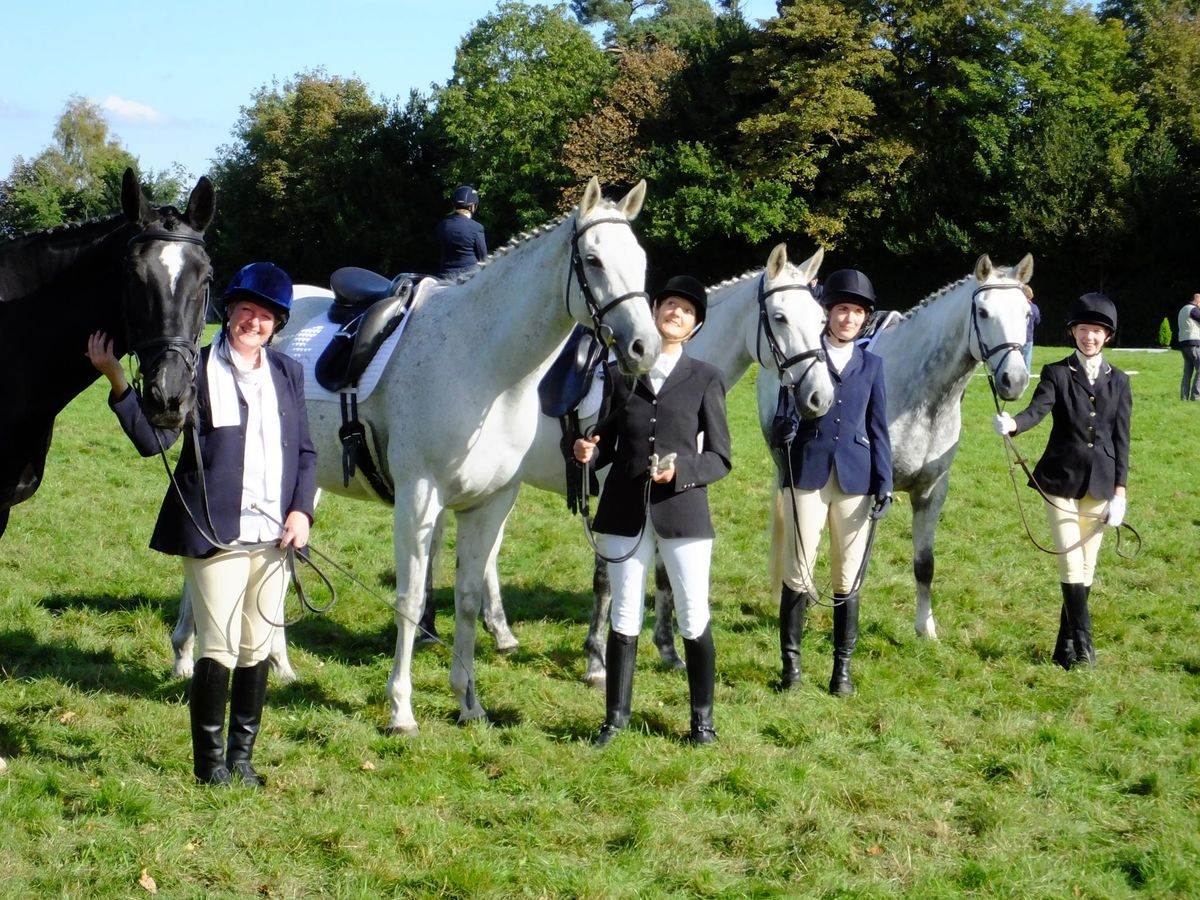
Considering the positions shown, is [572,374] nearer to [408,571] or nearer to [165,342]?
[408,571]

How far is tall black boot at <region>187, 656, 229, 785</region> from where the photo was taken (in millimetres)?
4855

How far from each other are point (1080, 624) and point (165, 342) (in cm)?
554

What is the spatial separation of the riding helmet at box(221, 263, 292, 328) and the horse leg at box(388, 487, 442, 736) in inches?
54.7

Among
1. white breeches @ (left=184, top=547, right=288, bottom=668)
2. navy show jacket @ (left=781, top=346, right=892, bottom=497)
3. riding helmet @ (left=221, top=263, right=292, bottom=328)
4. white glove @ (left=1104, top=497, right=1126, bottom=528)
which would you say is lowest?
white breeches @ (left=184, top=547, right=288, bottom=668)

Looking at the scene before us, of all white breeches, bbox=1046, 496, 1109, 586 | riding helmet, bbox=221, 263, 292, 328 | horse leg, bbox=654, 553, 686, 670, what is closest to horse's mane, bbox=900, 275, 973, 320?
Answer: white breeches, bbox=1046, 496, 1109, 586

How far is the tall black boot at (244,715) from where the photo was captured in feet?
16.6

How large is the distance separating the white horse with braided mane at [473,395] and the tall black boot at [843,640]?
78.4 inches

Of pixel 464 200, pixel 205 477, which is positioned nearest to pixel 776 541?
pixel 464 200

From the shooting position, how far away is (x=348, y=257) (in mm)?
51875

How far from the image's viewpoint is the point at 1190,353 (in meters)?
18.4

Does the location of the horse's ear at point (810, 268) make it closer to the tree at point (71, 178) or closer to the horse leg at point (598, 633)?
the horse leg at point (598, 633)

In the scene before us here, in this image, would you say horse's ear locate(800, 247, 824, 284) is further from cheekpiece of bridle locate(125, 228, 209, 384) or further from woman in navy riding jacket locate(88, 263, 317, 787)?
cheekpiece of bridle locate(125, 228, 209, 384)

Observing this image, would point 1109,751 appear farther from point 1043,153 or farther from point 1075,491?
point 1043,153

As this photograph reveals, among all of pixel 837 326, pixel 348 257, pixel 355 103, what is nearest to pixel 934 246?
pixel 348 257
